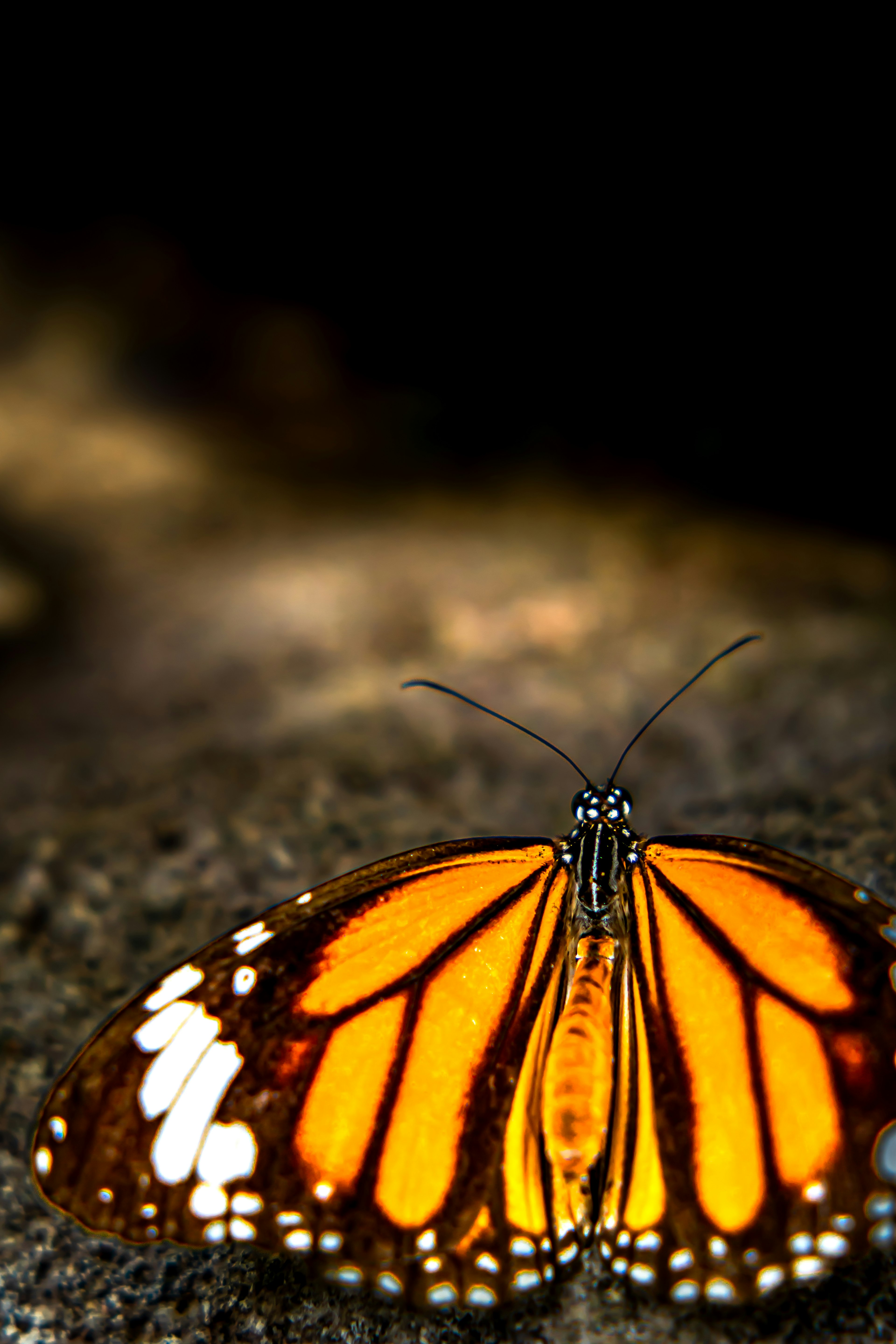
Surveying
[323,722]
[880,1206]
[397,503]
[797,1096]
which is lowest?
[880,1206]

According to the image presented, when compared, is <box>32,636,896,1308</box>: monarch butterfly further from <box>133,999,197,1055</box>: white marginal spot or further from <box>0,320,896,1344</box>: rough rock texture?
<box>0,320,896,1344</box>: rough rock texture

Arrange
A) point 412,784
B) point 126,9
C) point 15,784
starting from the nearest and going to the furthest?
point 412,784
point 15,784
point 126,9

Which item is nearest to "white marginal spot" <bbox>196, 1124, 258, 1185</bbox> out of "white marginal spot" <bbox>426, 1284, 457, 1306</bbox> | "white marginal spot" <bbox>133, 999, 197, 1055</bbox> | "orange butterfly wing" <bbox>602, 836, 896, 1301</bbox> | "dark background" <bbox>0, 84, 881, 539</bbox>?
"white marginal spot" <bbox>133, 999, 197, 1055</bbox>

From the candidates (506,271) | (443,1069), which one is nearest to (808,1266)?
(443,1069)

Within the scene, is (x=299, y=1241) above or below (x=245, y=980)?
below

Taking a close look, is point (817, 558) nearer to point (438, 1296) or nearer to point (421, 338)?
point (421, 338)

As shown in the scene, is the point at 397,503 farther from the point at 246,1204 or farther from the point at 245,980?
the point at 246,1204

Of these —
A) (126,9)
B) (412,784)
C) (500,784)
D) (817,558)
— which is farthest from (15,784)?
(126,9)
